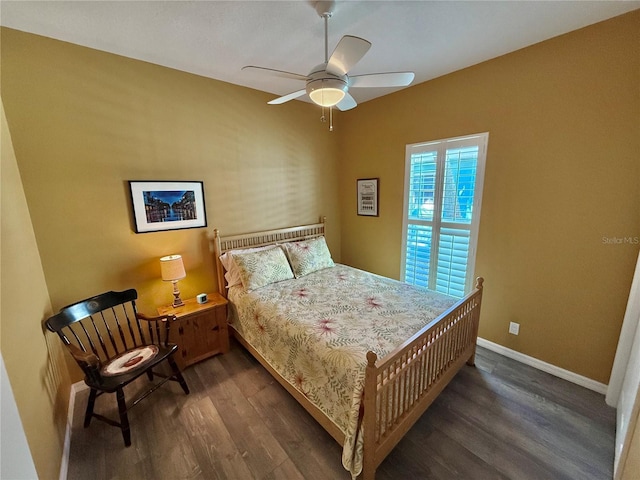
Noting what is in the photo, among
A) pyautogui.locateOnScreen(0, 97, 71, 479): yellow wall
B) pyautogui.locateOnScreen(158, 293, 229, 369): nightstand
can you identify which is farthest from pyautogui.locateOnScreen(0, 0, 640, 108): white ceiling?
pyautogui.locateOnScreen(158, 293, 229, 369): nightstand

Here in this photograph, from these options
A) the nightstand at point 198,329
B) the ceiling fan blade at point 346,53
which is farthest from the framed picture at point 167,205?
the ceiling fan blade at point 346,53

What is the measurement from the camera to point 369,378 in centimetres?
129

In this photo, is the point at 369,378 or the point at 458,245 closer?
the point at 369,378

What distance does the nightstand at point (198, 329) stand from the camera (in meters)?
2.38

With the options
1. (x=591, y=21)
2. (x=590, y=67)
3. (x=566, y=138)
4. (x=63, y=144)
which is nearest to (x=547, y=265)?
(x=566, y=138)

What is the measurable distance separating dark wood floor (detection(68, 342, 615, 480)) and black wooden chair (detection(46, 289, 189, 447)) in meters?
0.15

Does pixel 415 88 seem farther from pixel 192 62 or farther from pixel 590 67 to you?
pixel 192 62

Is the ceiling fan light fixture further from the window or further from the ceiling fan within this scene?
the window

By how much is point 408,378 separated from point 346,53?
1919 millimetres

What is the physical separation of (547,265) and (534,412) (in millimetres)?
1174

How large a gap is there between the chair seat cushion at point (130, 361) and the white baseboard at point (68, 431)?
17.0 inches

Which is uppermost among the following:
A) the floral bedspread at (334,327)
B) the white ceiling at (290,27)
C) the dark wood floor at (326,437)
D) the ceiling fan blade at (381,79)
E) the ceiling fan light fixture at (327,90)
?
the white ceiling at (290,27)

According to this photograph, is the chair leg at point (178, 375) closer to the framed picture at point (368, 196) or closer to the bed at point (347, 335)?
the bed at point (347, 335)

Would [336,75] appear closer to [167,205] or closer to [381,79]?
[381,79]
